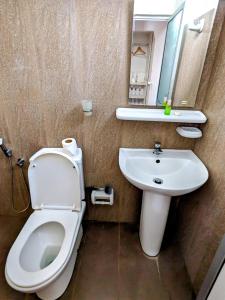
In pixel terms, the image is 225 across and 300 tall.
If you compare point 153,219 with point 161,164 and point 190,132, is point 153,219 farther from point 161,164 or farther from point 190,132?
point 190,132

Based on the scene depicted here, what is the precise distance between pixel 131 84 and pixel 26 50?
696 millimetres

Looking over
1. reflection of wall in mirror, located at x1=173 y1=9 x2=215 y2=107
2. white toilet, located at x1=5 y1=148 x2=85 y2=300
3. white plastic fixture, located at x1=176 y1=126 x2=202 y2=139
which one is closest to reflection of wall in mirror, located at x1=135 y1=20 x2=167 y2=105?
reflection of wall in mirror, located at x1=173 y1=9 x2=215 y2=107

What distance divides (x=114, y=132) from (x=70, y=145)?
34 centimetres

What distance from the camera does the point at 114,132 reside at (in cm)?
131

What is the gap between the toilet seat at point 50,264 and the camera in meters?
0.92

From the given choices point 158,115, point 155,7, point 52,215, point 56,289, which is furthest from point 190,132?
point 56,289

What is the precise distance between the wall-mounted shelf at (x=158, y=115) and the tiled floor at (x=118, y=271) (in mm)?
1101

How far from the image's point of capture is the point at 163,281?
129 centimetres

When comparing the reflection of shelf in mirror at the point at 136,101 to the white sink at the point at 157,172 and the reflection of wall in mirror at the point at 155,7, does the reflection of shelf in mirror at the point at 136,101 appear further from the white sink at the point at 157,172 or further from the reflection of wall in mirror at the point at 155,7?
the reflection of wall in mirror at the point at 155,7

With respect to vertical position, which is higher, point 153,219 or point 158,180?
point 158,180

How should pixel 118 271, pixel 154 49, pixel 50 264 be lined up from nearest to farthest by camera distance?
1. pixel 50 264
2. pixel 154 49
3. pixel 118 271

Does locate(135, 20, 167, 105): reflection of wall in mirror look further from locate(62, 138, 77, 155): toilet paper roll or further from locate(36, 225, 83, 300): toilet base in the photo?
locate(36, 225, 83, 300): toilet base

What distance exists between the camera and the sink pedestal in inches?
47.2

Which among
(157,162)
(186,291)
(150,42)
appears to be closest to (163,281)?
(186,291)
